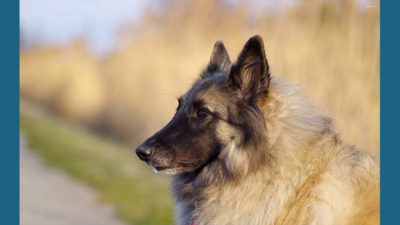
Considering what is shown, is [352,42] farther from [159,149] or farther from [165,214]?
[159,149]

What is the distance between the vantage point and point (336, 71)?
8062 millimetres

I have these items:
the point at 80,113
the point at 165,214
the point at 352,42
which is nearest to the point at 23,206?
the point at 165,214

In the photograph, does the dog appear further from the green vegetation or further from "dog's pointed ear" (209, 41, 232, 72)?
the green vegetation

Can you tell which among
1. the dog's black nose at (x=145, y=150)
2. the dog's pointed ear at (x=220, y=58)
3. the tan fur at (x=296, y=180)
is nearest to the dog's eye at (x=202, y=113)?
the tan fur at (x=296, y=180)

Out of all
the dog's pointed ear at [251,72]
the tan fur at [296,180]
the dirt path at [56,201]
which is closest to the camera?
the tan fur at [296,180]

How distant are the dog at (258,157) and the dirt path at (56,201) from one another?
4.21 meters

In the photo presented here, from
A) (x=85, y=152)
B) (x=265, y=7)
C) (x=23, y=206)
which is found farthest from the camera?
(x=85, y=152)

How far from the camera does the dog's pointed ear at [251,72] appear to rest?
3791mm

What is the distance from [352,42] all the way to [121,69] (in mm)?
7997

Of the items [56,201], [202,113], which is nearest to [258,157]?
[202,113]

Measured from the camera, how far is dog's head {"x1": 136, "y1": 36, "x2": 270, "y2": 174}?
3875 millimetres

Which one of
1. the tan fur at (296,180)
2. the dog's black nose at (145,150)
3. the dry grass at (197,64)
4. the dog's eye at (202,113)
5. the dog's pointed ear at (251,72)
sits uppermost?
the dry grass at (197,64)

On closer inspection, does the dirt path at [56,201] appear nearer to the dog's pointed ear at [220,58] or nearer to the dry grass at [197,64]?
the dry grass at [197,64]

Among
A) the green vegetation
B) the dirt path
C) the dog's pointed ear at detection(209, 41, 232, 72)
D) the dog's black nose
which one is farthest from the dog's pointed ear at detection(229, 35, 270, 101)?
the dirt path
